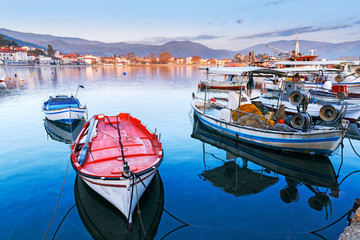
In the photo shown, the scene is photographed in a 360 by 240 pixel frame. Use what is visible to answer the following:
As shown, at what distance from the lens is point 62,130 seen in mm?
19156

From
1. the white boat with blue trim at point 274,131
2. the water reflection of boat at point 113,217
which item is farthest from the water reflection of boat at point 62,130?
the white boat with blue trim at point 274,131

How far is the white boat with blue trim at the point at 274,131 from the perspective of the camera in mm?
12535

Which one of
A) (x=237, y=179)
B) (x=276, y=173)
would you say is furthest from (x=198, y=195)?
(x=276, y=173)

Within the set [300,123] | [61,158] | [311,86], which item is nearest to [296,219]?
[300,123]

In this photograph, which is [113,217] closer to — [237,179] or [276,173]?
[237,179]

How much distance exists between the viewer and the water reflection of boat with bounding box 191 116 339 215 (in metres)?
10.2

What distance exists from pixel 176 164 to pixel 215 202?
14.3 ft

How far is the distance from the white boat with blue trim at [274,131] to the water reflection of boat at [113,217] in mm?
8490

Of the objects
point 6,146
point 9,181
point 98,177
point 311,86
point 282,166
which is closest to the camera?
point 98,177

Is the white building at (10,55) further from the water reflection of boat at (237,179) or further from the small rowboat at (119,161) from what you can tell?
the water reflection of boat at (237,179)

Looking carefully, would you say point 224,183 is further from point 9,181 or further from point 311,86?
point 311,86

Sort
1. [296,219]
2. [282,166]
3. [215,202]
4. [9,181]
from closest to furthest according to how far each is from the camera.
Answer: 1. [296,219]
2. [215,202]
3. [9,181]
4. [282,166]

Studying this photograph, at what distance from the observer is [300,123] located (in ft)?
42.7

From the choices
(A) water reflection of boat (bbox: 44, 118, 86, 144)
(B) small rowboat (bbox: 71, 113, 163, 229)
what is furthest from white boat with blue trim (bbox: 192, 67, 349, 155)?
(A) water reflection of boat (bbox: 44, 118, 86, 144)
